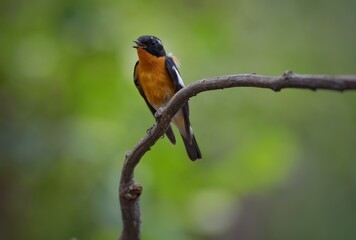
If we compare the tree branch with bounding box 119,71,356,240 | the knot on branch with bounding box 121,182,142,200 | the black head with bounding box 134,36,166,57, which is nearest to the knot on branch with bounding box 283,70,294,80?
the tree branch with bounding box 119,71,356,240

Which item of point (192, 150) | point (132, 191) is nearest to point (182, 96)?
point (132, 191)

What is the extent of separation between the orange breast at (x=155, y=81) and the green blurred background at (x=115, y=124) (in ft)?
1.30

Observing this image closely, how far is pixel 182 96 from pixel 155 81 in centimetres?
172

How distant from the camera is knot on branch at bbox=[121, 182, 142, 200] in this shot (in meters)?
2.47

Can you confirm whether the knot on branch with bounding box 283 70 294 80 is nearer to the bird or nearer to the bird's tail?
the bird's tail

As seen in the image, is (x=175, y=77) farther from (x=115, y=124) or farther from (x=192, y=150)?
(x=115, y=124)

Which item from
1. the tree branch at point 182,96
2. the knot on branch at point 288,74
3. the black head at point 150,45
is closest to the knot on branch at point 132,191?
the tree branch at point 182,96

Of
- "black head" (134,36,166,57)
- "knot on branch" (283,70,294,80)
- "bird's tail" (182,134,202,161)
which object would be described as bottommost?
"bird's tail" (182,134,202,161)

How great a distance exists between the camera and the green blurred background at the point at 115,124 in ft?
13.5

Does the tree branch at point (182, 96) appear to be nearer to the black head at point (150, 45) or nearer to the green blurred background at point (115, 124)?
the green blurred background at point (115, 124)

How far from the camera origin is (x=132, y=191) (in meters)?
2.47

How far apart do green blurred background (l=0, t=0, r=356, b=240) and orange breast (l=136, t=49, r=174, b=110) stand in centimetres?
39

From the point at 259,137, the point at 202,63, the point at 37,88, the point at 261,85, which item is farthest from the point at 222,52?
the point at 261,85

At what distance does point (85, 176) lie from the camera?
13.7ft
